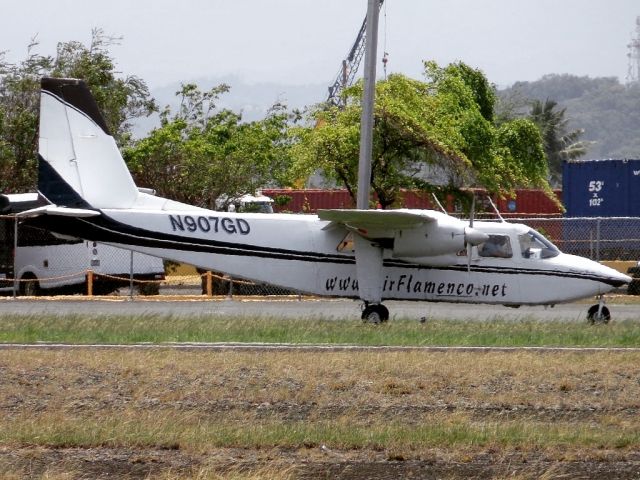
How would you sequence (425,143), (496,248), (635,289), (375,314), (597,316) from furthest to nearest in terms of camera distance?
(425,143) → (635,289) → (496,248) → (597,316) → (375,314)

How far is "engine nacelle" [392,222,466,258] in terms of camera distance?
78.0 ft

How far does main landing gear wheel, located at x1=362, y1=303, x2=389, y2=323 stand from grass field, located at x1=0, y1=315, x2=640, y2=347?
0.36m

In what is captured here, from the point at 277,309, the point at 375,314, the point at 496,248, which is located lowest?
the point at 277,309

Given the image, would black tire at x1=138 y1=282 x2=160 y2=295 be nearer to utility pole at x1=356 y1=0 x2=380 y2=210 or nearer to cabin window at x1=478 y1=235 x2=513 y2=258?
utility pole at x1=356 y1=0 x2=380 y2=210

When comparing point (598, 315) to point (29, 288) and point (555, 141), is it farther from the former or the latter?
point (555, 141)

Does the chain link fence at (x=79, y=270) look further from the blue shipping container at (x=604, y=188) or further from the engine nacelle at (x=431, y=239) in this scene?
the blue shipping container at (x=604, y=188)

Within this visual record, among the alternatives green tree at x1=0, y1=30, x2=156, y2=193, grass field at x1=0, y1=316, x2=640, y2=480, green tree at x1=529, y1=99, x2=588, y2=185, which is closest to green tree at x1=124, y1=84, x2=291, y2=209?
green tree at x1=0, y1=30, x2=156, y2=193

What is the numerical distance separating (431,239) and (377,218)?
1126mm

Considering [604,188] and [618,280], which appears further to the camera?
[604,188]

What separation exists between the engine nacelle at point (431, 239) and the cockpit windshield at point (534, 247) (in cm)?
136

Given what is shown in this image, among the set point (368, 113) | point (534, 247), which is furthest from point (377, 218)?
point (368, 113)

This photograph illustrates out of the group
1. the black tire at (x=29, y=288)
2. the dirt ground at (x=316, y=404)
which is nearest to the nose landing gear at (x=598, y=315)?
the dirt ground at (x=316, y=404)

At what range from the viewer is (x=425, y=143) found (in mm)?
40688

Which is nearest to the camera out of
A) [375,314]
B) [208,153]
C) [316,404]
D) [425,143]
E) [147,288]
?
[316,404]
